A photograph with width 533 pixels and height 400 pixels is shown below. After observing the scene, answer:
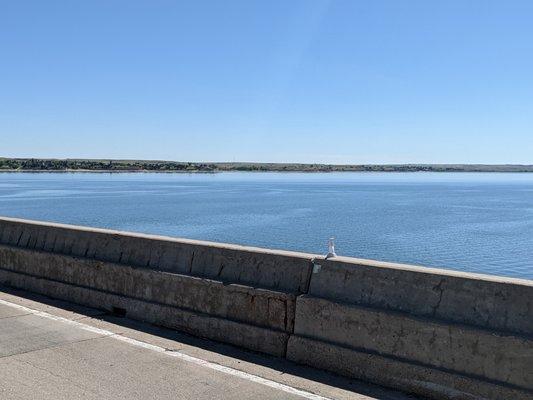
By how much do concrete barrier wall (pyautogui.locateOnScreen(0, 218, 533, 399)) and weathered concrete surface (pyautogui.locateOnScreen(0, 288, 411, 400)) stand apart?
25 cm

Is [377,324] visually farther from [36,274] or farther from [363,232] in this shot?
[363,232]

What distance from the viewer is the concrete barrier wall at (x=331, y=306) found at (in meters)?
5.28

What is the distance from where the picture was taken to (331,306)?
20.4 ft

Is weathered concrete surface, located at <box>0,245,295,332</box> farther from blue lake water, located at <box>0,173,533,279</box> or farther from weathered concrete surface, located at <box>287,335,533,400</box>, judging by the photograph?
blue lake water, located at <box>0,173,533,279</box>

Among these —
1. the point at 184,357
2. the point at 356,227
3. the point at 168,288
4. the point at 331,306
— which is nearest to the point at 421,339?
the point at 331,306

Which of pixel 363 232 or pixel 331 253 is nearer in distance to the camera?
pixel 331 253

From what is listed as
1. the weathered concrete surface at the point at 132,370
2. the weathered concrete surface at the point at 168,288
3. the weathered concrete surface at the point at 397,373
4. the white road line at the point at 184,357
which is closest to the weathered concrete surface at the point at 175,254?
the weathered concrete surface at the point at 168,288

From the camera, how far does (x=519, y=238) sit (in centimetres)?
3712

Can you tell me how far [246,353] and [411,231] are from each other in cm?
3645

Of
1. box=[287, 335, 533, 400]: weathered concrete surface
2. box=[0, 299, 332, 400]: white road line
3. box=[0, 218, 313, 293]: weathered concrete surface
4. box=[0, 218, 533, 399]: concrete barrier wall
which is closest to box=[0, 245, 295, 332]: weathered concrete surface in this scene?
box=[0, 218, 533, 399]: concrete barrier wall

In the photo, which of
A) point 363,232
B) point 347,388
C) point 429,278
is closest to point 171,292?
point 347,388

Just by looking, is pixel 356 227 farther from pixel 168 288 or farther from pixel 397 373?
pixel 397 373

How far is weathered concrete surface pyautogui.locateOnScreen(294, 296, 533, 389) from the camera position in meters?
5.09

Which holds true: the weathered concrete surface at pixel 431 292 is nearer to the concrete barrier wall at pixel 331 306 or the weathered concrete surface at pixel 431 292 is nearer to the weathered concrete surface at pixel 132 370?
the concrete barrier wall at pixel 331 306
